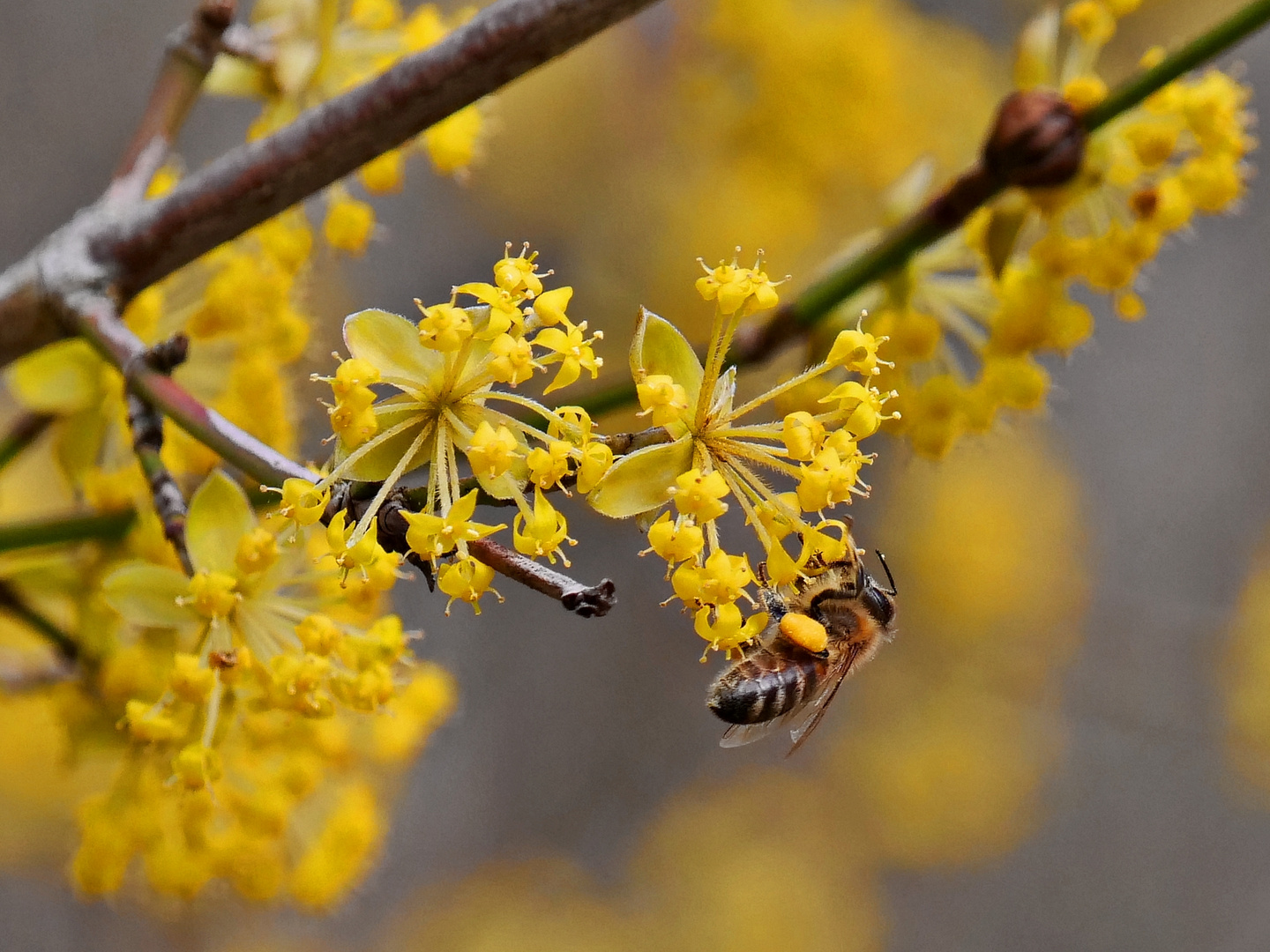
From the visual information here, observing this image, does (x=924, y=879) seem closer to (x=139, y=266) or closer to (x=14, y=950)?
(x=14, y=950)

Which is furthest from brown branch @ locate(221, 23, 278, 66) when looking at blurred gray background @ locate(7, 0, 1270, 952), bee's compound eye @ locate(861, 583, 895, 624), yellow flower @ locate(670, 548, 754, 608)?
blurred gray background @ locate(7, 0, 1270, 952)

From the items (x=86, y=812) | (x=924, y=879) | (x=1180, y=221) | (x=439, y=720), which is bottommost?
(x=924, y=879)

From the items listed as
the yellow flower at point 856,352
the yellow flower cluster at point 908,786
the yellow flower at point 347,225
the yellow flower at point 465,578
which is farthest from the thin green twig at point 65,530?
the yellow flower cluster at point 908,786

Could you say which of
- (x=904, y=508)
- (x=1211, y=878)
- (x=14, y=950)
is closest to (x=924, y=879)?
(x=1211, y=878)

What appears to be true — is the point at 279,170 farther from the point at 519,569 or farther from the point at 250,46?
the point at 519,569

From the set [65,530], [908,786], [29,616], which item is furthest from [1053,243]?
[908,786]

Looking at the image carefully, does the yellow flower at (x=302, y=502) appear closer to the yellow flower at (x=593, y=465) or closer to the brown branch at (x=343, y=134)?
the yellow flower at (x=593, y=465)
